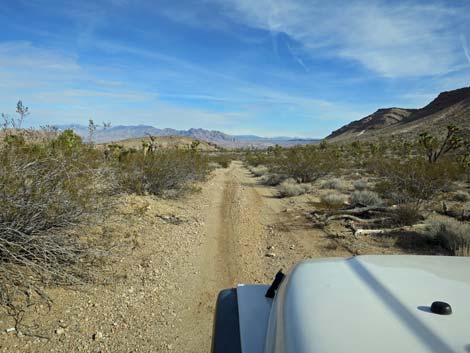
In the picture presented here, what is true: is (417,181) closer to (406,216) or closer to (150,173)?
(406,216)

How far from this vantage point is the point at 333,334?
134 centimetres

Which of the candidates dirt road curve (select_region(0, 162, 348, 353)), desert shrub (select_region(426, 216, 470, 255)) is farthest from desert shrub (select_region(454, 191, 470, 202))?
dirt road curve (select_region(0, 162, 348, 353))

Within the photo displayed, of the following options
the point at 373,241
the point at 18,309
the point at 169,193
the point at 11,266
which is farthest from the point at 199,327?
the point at 169,193

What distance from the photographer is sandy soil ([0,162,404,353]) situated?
3.80 meters

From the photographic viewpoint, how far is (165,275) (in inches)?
217

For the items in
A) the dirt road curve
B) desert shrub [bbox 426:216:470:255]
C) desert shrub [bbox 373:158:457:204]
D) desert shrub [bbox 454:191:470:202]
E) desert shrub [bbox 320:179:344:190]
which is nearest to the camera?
the dirt road curve

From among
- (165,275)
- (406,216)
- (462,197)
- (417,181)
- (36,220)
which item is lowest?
(165,275)

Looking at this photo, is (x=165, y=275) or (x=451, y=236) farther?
(x=451, y=236)

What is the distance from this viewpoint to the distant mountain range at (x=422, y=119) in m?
74.6

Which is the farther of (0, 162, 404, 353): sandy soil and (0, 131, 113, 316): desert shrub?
(0, 131, 113, 316): desert shrub

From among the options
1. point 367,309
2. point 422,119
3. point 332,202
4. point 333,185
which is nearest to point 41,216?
point 367,309

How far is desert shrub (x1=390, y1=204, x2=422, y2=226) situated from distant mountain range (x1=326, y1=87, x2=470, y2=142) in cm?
5431

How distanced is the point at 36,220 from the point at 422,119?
110m

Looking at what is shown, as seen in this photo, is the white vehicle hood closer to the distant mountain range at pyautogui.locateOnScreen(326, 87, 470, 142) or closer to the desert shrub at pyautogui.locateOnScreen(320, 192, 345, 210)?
the desert shrub at pyautogui.locateOnScreen(320, 192, 345, 210)
